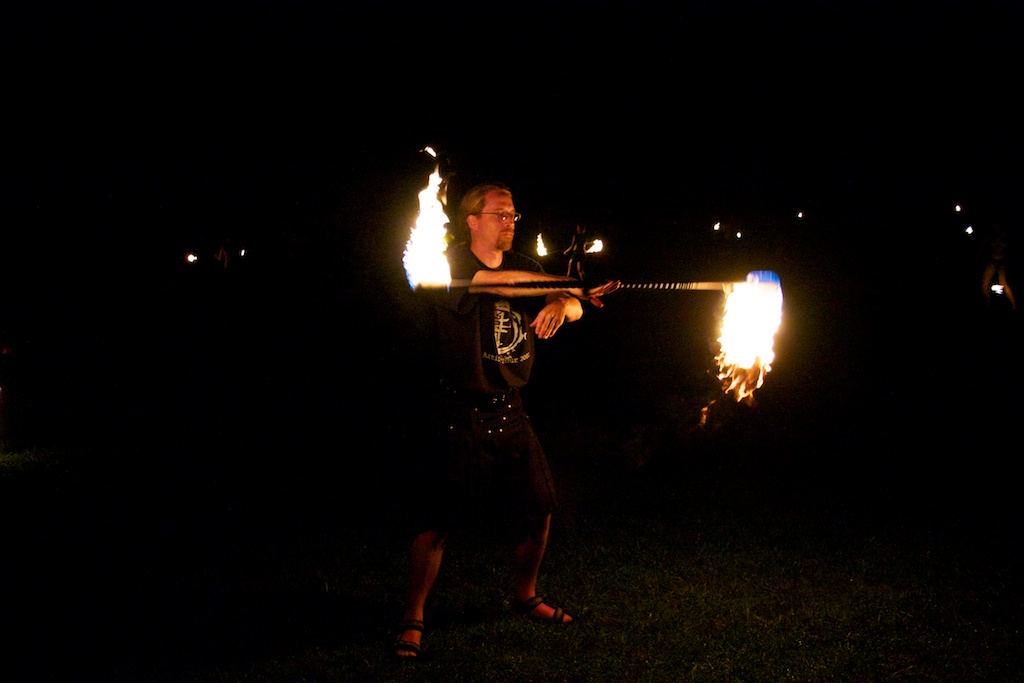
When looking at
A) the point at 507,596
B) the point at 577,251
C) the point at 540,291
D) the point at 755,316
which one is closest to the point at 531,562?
Result: the point at 507,596

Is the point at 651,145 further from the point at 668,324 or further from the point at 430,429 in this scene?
the point at 430,429

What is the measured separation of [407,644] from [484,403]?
116 centimetres

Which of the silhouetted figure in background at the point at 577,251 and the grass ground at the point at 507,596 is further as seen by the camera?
the silhouetted figure in background at the point at 577,251

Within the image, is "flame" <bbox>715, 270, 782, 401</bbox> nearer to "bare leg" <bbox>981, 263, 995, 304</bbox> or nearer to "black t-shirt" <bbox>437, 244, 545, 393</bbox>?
"black t-shirt" <bbox>437, 244, 545, 393</bbox>

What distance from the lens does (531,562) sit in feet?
12.5

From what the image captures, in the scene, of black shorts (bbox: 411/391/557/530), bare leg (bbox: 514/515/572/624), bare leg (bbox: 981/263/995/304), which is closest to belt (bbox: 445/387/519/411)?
black shorts (bbox: 411/391/557/530)

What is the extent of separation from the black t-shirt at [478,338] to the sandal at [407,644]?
44.8 inches

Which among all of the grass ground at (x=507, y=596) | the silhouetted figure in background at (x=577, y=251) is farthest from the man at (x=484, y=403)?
the silhouetted figure in background at (x=577, y=251)

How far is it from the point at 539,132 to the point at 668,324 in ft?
14.8

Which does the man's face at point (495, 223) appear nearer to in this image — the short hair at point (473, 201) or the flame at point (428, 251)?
the short hair at point (473, 201)

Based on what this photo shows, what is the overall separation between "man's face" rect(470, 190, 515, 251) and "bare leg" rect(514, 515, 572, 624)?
139cm

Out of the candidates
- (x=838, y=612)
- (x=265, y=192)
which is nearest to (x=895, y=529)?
(x=838, y=612)

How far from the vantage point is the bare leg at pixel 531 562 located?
3.74 m

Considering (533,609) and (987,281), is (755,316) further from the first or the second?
(987,281)
